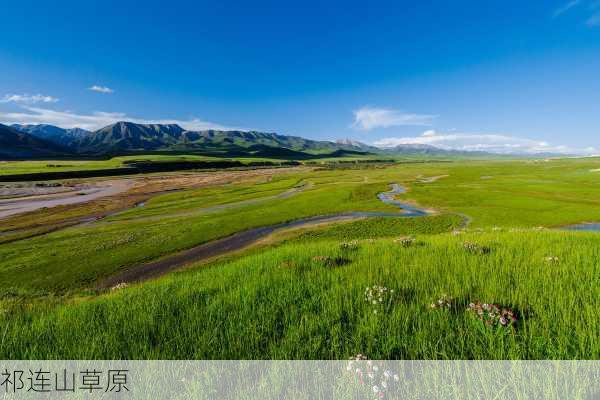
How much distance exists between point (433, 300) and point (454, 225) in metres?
46.9

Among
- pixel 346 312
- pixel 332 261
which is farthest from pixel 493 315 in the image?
pixel 332 261

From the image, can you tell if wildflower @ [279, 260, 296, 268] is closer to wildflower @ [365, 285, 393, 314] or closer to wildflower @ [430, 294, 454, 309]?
wildflower @ [365, 285, 393, 314]

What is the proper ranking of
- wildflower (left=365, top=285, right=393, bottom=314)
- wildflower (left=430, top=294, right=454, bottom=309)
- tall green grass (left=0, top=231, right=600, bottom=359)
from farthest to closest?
wildflower (left=365, top=285, right=393, bottom=314) < wildflower (left=430, top=294, right=454, bottom=309) < tall green grass (left=0, top=231, right=600, bottom=359)

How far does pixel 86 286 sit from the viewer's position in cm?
2614

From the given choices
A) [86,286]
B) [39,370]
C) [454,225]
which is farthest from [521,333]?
[454,225]

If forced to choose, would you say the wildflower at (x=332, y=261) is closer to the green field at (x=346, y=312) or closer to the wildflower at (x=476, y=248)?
the green field at (x=346, y=312)

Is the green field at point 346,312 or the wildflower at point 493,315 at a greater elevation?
the wildflower at point 493,315

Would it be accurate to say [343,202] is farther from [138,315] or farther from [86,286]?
[138,315]

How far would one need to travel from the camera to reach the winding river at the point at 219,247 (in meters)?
28.6

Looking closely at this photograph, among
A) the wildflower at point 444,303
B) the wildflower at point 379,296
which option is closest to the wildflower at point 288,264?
the wildflower at point 379,296

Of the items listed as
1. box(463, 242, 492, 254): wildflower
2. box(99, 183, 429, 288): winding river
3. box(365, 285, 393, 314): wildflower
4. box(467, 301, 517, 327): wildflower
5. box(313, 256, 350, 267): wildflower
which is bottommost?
box(99, 183, 429, 288): winding river

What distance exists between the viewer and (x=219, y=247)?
1501 inches

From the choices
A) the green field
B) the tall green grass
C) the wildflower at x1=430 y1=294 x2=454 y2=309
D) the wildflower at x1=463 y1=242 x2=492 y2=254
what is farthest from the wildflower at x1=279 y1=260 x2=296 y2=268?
the wildflower at x1=463 y1=242 x2=492 y2=254

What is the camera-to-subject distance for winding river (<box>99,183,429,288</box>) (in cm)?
2862
